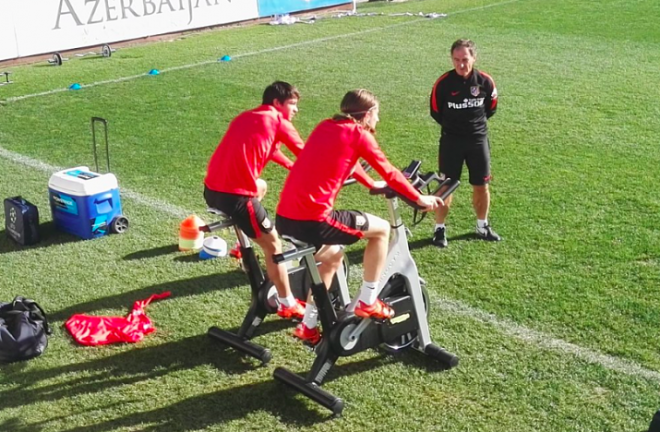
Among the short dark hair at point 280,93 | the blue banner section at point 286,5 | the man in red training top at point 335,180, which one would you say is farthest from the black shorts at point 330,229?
the blue banner section at point 286,5

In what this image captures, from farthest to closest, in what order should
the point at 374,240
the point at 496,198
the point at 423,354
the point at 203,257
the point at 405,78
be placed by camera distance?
the point at 405,78
the point at 496,198
the point at 203,257
the point at 423,354
the point at 374,240

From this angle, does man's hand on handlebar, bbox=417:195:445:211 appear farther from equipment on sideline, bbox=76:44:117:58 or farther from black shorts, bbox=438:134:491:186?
equipment on sideline, bbox=76:44:117:58

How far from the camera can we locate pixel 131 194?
32.5 ft

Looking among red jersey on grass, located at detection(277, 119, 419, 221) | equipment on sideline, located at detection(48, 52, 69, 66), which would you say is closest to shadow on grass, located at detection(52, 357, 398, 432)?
red jersey on grass, located at detection(277, 119, 419, 221)

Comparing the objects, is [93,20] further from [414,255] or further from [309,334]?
[309,334]

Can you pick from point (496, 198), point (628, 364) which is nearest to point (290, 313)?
point (628, 364)

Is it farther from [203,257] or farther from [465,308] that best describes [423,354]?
[203,257]

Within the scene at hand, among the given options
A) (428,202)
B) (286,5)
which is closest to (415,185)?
(428,202)

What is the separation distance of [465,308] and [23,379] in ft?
10.9

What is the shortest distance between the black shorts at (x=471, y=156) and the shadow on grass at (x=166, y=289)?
223 centimetres

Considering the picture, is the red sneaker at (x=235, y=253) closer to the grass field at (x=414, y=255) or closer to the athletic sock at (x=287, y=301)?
the grass field at (x=414, y=255)

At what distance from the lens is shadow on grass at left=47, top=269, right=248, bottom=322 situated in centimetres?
725

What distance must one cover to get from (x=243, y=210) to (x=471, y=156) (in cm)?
287

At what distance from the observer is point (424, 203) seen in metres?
5.65
